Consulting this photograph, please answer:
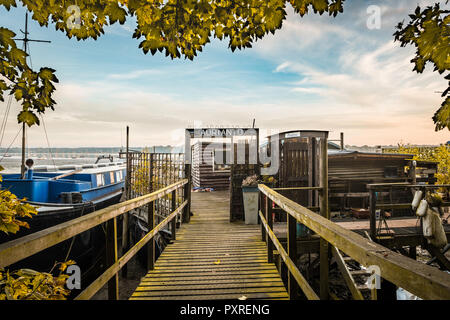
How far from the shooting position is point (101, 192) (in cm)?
1216

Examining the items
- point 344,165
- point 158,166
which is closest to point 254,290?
point 158,166

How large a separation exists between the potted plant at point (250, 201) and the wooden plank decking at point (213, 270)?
2.85 feet

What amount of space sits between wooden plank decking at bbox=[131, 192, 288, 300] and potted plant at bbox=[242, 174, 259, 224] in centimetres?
87

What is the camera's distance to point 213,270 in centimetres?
404

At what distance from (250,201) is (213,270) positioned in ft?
11.9

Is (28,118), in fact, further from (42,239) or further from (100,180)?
(100,180)

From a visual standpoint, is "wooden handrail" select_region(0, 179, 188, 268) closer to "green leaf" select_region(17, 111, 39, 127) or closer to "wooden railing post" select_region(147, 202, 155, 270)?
"green leaf" select_region(17, 111, 39, 127)

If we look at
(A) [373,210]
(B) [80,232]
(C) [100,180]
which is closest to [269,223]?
(B) [80,232]

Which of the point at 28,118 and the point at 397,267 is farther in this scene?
the point at 28,118

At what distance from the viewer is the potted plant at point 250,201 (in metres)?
7.46

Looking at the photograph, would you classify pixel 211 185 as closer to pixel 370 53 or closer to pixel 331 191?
pixel 331 191

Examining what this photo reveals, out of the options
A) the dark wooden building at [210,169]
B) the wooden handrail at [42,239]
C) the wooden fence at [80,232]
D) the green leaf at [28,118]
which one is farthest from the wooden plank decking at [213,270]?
the dark wooden building at [210,169]

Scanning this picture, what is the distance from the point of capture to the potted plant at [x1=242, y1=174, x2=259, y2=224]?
7.46 meters

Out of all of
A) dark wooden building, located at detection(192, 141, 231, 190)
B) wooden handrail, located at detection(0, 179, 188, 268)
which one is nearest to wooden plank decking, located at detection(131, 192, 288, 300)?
wooden handrail, located at detection(0, 179, 188, 268)
